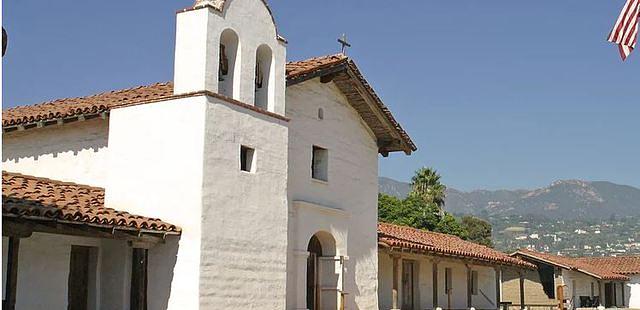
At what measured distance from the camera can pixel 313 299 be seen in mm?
20125

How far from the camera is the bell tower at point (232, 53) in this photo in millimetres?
15727

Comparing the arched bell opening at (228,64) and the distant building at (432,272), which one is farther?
the distant building at (432,272)

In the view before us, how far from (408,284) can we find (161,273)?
13167mm

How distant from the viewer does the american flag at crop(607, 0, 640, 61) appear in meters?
13.8

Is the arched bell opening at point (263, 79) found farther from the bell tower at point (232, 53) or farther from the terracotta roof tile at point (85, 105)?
the terracotta roof tile at point (85, 105)

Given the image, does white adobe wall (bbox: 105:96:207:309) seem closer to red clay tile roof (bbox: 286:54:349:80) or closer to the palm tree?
red clay tile roof (bbox: 286:54:349:80)

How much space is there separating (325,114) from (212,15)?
539cm

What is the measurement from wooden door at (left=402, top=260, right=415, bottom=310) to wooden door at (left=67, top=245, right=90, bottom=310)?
1320cm

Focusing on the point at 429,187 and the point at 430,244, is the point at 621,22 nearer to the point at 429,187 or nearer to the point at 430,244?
the point at 430,244

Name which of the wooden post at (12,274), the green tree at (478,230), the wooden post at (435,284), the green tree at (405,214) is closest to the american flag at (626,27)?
the wooden post at (12,274)

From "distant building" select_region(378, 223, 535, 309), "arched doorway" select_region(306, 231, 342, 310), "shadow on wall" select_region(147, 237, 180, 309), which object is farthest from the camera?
"distant building" select_region(378, 223, 535, 309)

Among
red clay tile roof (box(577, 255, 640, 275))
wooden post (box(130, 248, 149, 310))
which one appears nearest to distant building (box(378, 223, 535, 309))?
wooden post (box(130, 248, 149, 310))

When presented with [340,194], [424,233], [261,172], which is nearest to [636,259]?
[424,233]

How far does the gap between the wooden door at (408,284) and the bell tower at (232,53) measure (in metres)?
10.9
